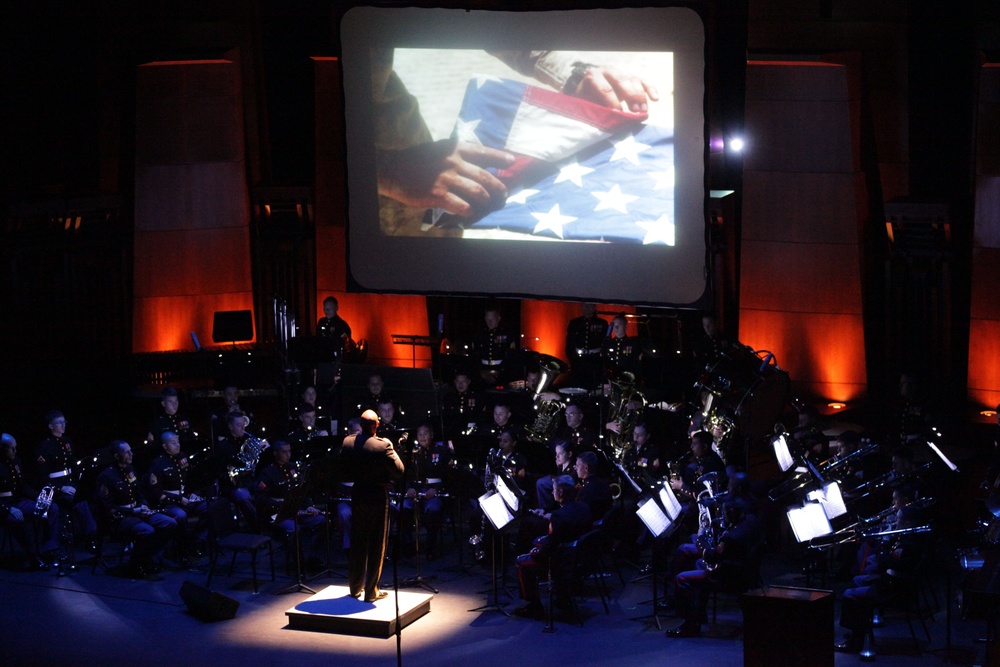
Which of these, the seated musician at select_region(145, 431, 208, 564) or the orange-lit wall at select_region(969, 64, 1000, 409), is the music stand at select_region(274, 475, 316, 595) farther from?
the orange-lit wall at select_region(969, 64, 1000, 409)

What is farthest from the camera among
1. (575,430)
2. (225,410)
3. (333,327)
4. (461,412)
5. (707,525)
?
(333,327)

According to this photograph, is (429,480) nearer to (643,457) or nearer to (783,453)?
(643,457)

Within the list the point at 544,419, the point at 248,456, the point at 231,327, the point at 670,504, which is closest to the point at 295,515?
the point at 248,456

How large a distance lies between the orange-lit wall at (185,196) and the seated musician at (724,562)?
936 cm

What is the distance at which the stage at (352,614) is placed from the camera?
32.3 feet

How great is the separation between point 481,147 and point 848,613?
642cm

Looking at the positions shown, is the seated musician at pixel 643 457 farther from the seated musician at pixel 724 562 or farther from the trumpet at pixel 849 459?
the seated musician at pixel 724 562

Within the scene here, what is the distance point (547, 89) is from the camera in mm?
12812

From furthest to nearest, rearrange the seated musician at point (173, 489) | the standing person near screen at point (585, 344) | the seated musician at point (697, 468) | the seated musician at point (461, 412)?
the standing person near screen at point (585, 344), the seated musician at point (461, 412), the seated musician at point (173, 489), the seated musician at point (697, 468)

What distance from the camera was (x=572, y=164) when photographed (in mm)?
12867

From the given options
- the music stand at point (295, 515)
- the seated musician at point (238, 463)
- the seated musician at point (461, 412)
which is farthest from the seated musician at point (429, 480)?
the seated musician at point (238, 463)

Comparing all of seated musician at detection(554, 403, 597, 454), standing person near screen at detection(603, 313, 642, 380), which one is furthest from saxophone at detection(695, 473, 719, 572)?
standing person near screen at detection(603, 313, 642, 380)

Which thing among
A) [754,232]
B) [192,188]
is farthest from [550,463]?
[192,188]

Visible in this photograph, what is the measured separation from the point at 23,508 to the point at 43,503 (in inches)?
9.6
